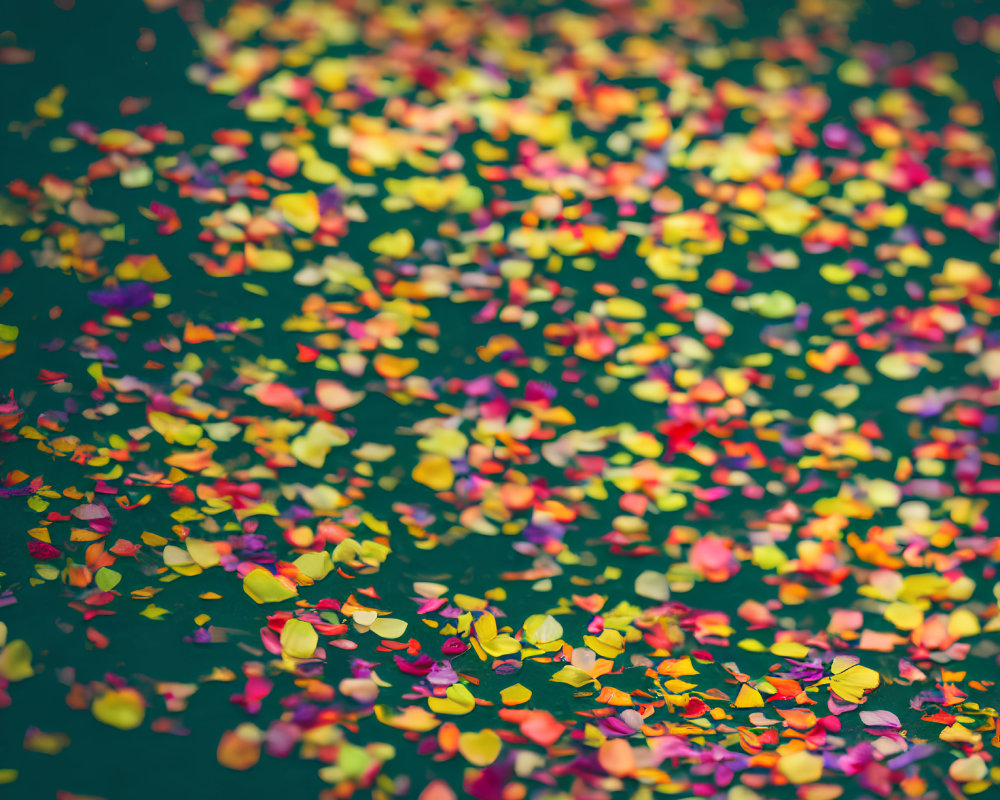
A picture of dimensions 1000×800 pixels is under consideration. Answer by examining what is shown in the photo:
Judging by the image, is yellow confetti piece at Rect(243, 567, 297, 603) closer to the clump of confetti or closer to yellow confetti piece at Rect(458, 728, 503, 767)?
the clump of confetti

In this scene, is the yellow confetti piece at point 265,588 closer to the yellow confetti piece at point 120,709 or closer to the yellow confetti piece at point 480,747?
the yellow confetti piece at point 120,709

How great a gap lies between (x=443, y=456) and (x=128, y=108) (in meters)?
2.01

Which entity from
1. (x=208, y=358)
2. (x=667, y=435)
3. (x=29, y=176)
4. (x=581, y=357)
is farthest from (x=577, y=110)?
(x=29, y=176)

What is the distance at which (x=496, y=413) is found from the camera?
2.32m

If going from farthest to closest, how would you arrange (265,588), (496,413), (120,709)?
(496,413) < (265,588) < (120,709)

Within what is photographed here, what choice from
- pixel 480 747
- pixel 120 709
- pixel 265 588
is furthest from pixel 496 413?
pixel 120 709

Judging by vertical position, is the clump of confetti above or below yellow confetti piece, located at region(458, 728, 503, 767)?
above

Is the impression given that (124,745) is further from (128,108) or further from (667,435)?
(128,108)

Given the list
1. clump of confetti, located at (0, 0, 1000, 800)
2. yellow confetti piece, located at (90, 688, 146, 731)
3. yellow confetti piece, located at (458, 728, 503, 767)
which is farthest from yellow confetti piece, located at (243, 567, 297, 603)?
yellow confetti piece, located at (458, 728, 503, 767)

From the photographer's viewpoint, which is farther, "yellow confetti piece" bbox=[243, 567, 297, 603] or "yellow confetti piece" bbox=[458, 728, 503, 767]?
"yellow confetti piece" bbox=[243, 567, 297, 603]

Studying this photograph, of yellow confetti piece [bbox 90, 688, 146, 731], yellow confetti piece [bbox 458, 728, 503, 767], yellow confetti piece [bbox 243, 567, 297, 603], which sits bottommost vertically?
yellow confetti piece [bbox 458, 728, 503, 767]

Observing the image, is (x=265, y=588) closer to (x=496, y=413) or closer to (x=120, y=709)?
(x=120, y=709)

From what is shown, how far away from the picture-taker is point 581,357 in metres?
2.51

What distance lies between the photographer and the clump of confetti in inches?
65.8
